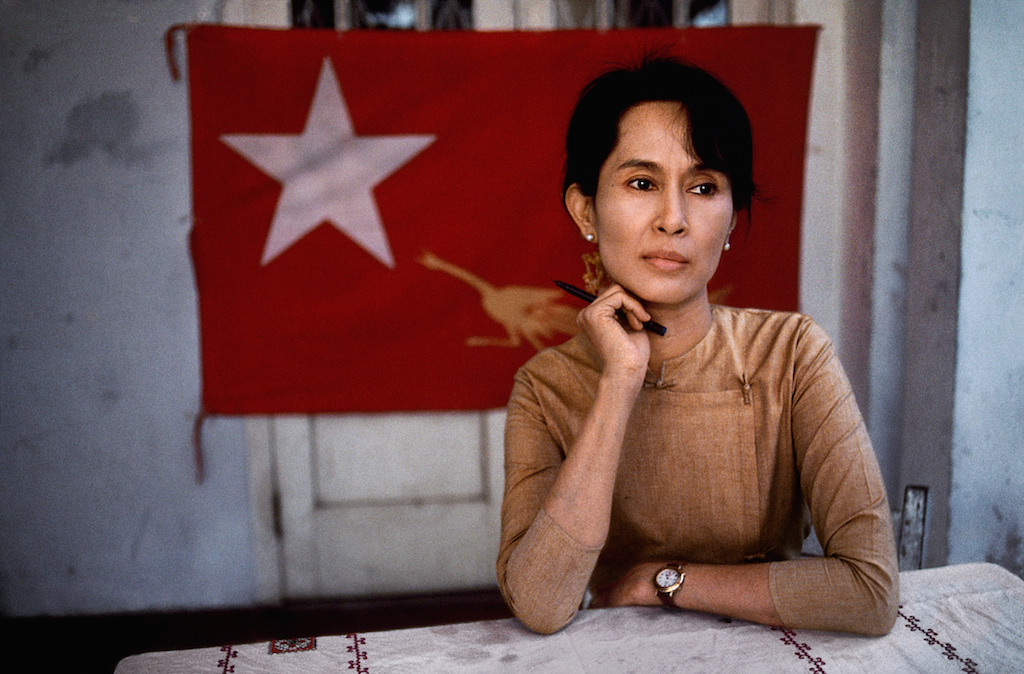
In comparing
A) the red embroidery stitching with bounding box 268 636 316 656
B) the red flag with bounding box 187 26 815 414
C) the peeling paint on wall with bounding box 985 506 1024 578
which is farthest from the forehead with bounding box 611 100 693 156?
the peeling paint on wall with bounding box 985 506 1024 578

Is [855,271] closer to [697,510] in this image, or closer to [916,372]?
[916,372]

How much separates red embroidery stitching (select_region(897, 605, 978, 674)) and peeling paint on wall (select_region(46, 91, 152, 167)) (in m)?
2.49

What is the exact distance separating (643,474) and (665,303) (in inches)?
12.5

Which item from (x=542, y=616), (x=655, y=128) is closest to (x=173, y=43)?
(x=655, y=128)

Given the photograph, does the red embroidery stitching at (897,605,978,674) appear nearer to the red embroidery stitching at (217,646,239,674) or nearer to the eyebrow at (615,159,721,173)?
the eyebrow at (615,159,721,173)

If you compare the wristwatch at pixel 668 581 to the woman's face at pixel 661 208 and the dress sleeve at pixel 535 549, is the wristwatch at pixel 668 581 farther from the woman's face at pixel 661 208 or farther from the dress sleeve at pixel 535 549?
the woman's face at pixel 661 208

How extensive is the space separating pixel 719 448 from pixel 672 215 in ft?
1.40

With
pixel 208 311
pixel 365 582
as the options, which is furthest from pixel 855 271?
pixel 208 311

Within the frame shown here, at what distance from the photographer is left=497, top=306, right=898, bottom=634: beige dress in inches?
42.1

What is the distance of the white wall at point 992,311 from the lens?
70.6 inches

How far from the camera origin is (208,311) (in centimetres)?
228

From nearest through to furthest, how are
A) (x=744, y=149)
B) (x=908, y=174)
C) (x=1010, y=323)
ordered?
(x=744, y=149)
(x=1010, y=323)
(x=908, y=174)

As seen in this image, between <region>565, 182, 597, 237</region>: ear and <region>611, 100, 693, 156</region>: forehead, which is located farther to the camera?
<region>565, 182, 597, 237</region>: ear

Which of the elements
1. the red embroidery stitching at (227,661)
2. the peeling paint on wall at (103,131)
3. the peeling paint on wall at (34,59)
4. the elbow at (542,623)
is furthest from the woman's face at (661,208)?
the peeling paint on wall at (34,59)
